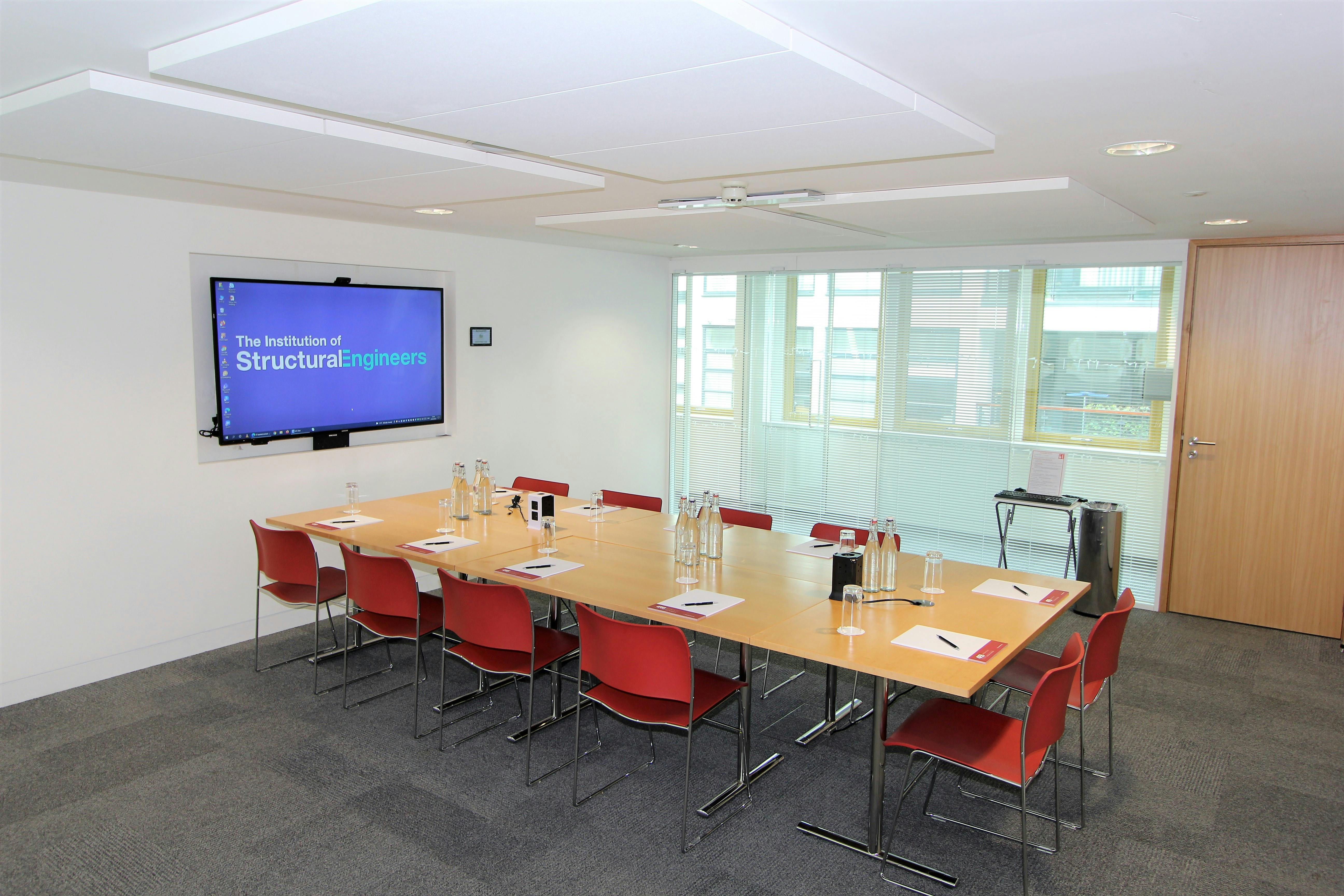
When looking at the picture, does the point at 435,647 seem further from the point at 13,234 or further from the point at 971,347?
the point at 971,347

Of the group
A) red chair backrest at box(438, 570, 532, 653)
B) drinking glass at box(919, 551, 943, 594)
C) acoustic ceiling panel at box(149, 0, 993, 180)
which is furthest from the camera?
drinking glass at box(919, 551, 943, 594)

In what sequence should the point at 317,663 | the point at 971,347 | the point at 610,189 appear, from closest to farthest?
the point at 610,189, the point at 317,663, the point at 971,347

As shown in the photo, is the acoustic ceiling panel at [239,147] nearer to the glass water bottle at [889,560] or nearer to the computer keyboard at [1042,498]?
the glass water bottle at [889,560]

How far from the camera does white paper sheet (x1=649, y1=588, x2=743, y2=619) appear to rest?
11.4 feet

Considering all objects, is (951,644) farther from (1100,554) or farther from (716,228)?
(1100,554)

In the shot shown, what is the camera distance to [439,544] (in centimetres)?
454

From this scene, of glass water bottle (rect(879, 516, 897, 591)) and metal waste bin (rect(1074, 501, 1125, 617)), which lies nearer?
glass water bottle (rect(879, 516, 897, 591))

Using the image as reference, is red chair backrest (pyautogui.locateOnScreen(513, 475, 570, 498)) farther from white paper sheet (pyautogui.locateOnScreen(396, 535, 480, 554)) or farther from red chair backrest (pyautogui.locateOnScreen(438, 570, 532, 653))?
red chair backrest (pyautogui.locateOnScreen(438, 570, 532, 653))

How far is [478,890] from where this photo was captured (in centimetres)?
302

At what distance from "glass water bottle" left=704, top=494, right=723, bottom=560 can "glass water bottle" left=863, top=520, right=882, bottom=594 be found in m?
0.81

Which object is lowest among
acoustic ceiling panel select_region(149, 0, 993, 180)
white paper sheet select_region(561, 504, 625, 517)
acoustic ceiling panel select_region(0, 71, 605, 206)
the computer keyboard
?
white paper sheet select_region(561, 504, 625, 517)

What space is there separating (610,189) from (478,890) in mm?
3139

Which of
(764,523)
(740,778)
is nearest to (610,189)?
(764,523)

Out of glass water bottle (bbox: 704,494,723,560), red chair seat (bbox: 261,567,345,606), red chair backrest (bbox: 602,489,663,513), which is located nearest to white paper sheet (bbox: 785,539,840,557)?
glass water bottle (bbox: 704,494,723,560)
